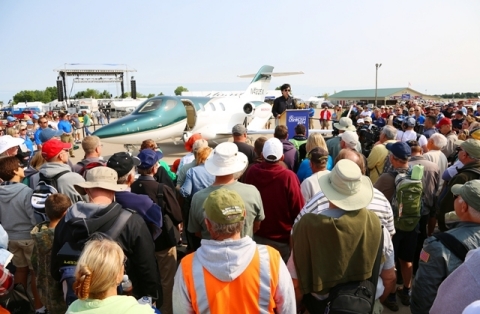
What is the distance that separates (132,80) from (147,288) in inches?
2688

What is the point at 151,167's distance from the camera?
148 inches

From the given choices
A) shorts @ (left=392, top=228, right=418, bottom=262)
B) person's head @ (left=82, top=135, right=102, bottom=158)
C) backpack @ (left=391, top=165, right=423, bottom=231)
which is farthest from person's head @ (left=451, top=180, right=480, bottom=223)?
person's head @ (left=82, top=135, right=102, bottom=158)

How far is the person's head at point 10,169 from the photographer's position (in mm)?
3568

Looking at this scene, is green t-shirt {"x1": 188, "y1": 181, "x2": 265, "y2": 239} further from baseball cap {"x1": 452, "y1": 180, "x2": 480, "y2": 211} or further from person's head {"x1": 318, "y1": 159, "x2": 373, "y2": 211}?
baseball cap {"x1": 452, "y1": 180, "x2": 480, "y2": 211}

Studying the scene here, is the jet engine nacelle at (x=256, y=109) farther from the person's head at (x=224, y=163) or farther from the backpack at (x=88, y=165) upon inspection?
the person's head at (x=224, y=163)

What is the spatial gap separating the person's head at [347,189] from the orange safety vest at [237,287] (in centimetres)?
71

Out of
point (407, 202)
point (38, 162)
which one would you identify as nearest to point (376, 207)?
point (407, 202)

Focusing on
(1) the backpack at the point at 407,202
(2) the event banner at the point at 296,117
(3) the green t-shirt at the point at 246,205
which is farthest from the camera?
(2) the event banner at the point at 296,117

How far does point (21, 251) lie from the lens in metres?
3.69

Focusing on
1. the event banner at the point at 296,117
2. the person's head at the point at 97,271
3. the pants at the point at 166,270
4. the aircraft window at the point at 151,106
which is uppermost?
the aircraft window at the point at 151,106

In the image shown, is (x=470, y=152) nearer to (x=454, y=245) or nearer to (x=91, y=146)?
(x=454, y=245)

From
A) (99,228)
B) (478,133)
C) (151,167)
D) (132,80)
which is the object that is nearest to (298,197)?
(151,167)

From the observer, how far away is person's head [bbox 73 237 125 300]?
157 centimetres

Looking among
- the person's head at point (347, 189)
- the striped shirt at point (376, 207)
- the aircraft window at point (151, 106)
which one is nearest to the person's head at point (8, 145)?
the striped shirt at point (376, 207)
